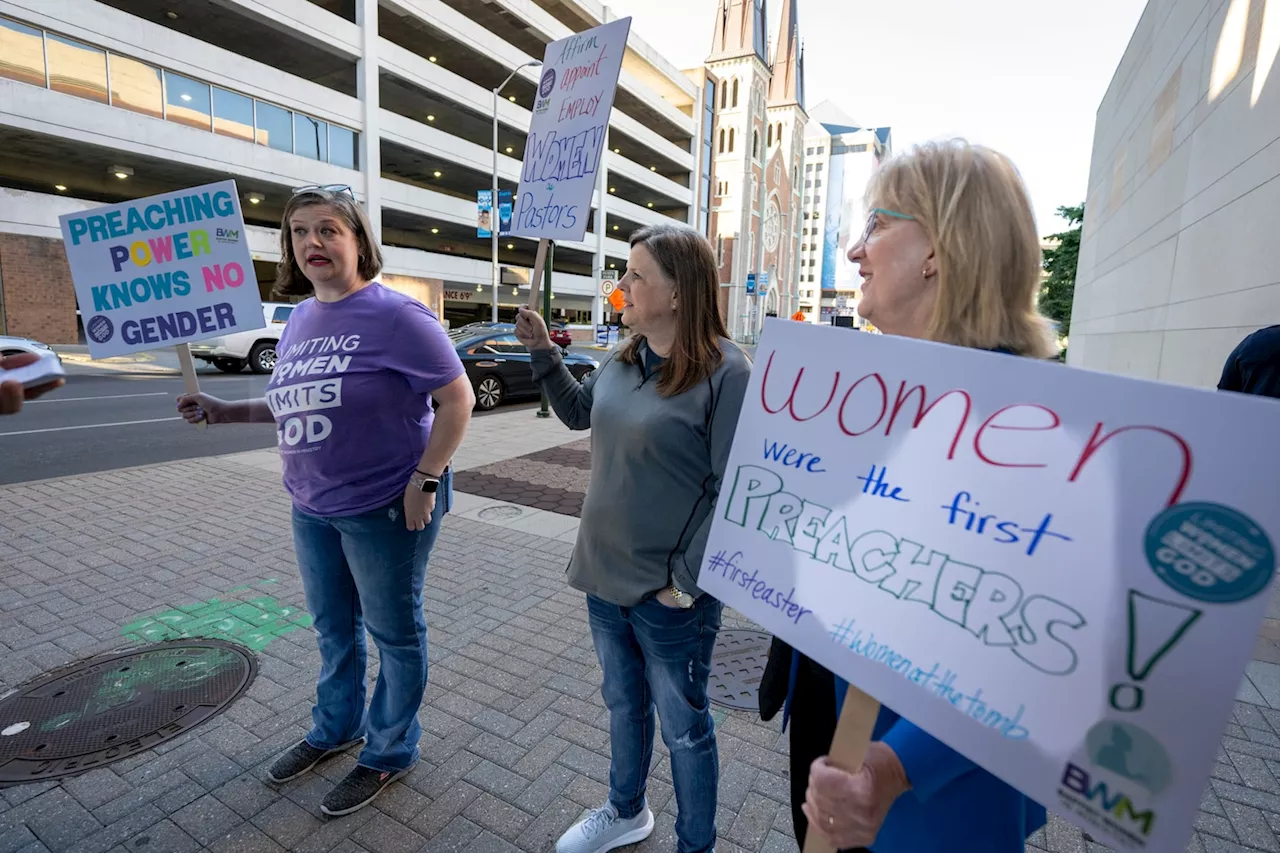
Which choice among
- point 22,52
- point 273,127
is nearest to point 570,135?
point 22,52

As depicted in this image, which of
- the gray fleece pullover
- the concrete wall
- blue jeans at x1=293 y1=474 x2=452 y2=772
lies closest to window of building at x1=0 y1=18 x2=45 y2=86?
blue jeans at x1=293 y1=474 x2=452 y2=772

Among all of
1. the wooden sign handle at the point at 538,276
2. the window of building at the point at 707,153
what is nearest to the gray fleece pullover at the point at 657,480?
the wooden sign handle at the point at 538,276

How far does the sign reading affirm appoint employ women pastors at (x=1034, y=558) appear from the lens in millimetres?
806

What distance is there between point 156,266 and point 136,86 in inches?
1015

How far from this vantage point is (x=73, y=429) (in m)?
9.35

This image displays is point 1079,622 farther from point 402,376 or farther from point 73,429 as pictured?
point 73,429

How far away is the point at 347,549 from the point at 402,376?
66 centimetres

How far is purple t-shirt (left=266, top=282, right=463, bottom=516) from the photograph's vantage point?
2264 mm

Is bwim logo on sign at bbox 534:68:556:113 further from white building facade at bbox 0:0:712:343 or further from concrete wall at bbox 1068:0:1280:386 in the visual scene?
white building facade at bbox 0:0:712:343

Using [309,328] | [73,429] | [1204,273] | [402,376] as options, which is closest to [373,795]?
[402,376]

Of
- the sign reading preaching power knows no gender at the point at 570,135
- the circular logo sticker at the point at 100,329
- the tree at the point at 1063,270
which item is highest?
the tree at the point at 1063,270

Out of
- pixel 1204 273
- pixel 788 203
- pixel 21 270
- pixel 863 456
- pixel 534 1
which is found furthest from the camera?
pixel 788 203

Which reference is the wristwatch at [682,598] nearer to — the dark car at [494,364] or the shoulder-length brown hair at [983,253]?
the shoulder-length brown hair at [983,253]

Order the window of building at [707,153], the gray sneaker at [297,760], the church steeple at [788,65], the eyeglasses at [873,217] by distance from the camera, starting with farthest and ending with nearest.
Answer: the church steeple at [788,65], the window of building at [707,153], the gray sneaker at [297,760], the eyeglasses at [873,217]
